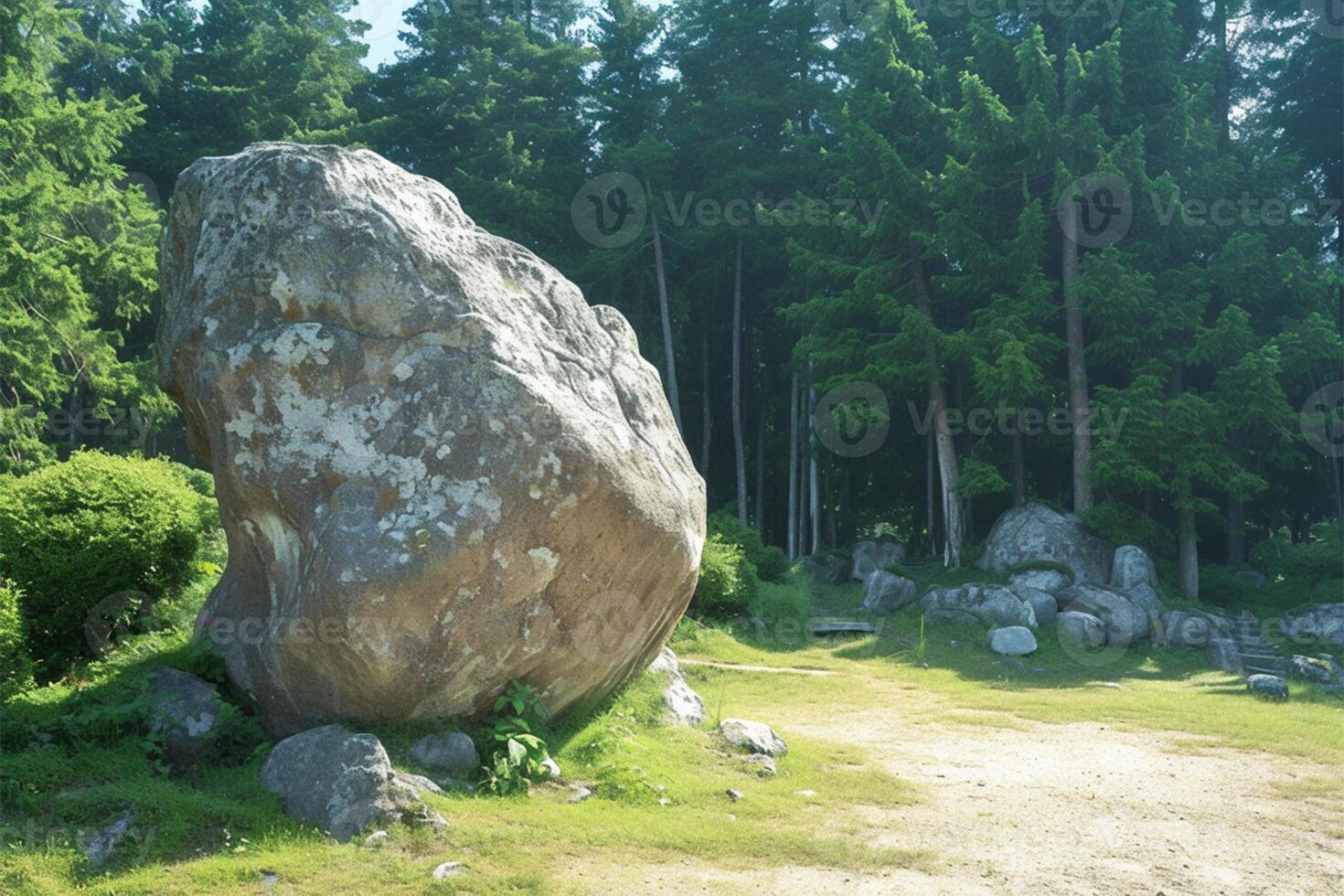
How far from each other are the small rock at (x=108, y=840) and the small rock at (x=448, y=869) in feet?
4.94

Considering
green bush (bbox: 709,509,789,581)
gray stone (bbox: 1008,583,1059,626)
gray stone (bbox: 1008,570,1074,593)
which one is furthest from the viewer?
green bush (bbox: 709,509,789,581)

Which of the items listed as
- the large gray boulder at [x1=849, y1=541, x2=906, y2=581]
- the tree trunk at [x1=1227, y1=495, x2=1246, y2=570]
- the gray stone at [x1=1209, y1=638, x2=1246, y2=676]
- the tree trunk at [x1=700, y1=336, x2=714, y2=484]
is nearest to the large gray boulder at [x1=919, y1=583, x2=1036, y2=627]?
the gray stone at [x1=1209, y1=638, x2=1246, y2=676]

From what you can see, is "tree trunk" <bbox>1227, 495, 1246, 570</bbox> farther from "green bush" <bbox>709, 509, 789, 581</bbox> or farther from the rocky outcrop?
the rocky outcrop

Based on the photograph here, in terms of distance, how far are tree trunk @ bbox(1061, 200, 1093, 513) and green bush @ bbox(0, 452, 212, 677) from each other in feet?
48.2

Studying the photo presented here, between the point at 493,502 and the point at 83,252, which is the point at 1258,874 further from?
the point at 83,252

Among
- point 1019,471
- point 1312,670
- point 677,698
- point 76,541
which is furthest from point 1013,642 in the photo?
point 76,541

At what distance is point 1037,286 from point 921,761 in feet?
43.3

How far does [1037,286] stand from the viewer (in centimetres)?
1934

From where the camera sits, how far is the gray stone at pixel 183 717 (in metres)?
6.53

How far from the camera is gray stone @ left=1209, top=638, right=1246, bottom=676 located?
1336 cm

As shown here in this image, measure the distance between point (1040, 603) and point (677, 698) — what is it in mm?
9167

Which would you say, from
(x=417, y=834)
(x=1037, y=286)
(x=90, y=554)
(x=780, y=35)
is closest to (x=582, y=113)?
(x=780, y=35)

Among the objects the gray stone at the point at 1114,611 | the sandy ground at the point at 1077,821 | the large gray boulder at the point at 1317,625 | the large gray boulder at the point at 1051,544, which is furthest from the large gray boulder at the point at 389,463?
the large gray boulder at the point at 1051,544

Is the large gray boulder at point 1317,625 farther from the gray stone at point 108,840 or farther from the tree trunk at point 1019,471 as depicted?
the gray stone at point 108,840
